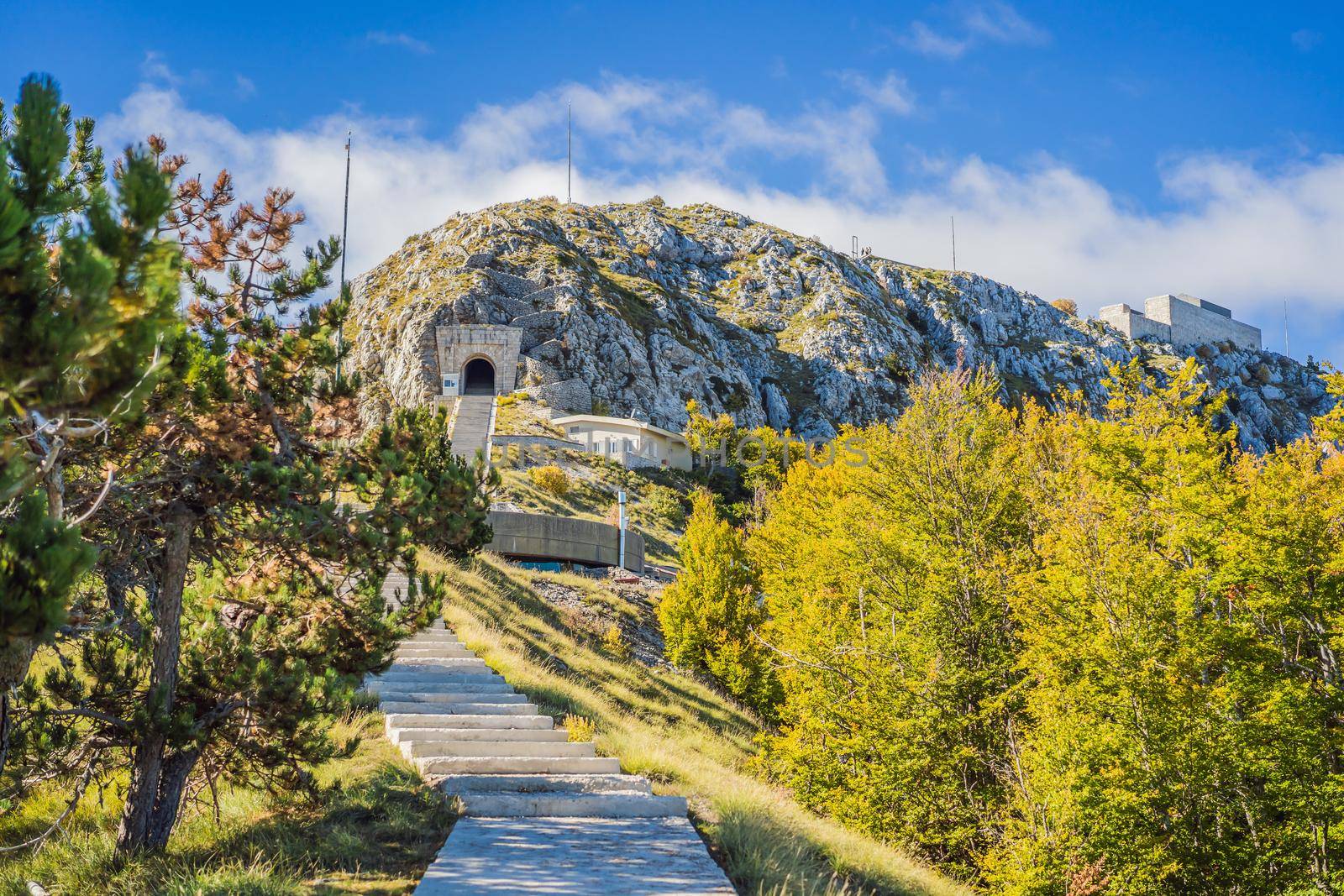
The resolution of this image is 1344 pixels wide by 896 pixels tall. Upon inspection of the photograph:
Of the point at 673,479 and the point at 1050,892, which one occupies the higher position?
the point at 673,479

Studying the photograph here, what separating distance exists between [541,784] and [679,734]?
27.8ft

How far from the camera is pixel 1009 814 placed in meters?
14.4

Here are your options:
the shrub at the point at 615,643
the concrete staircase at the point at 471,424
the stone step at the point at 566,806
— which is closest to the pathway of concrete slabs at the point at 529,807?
the stone step at the point at 566,806

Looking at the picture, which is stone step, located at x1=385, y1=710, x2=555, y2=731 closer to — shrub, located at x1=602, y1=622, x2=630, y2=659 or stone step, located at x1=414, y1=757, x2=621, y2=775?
stone step, located at x1=414, y1=757, x2=621, y2=775

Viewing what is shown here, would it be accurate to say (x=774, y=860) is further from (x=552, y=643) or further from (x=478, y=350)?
(x=478, y=350)

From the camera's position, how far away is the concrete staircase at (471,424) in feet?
186

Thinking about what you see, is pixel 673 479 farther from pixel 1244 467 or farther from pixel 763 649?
pixel 1244 467

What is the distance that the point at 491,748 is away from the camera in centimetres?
973

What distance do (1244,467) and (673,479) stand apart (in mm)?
43971

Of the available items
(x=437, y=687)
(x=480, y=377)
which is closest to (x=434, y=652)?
(x=437, y=687)

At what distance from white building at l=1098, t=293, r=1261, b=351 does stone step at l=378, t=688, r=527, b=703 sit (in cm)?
13664

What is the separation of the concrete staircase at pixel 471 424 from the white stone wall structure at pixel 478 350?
11.4ft

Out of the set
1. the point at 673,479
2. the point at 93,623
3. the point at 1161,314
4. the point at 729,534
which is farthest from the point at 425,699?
the point at 1161,314

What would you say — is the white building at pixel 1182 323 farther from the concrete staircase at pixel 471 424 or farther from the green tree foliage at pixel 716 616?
the green tree foliage at pixel 716 616
